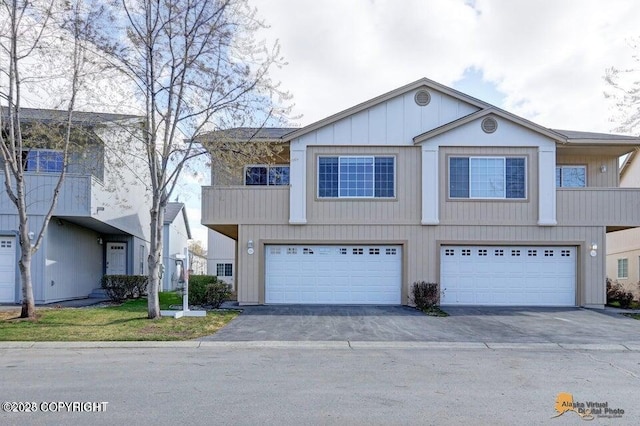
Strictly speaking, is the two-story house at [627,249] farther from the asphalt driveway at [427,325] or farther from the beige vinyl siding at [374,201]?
the beige vinyl siding at [374,201]

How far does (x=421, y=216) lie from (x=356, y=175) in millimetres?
2560

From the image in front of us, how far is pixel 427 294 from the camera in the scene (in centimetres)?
1644

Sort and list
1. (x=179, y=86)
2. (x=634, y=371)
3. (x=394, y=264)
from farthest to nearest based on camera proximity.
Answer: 1. (x=394, y=264)
2. (x=179, y=86)
3. (x=634, y=371)

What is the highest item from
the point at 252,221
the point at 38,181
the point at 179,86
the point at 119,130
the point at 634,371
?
the point at 179,86

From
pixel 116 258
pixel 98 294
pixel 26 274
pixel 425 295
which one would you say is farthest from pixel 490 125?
pixel 116 258

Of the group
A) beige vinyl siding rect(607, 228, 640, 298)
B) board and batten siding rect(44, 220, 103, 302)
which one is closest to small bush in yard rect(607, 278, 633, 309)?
beige vinyl siding rect(607, 228, 640, 298)

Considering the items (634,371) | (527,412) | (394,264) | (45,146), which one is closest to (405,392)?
(527,412)

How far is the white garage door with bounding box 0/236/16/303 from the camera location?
16.9m

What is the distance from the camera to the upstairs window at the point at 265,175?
738 inches

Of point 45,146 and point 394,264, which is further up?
point 45,146

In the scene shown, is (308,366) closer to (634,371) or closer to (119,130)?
(634,371)

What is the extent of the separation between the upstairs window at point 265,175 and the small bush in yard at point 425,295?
587 centimetres

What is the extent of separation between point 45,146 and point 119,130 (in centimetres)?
266

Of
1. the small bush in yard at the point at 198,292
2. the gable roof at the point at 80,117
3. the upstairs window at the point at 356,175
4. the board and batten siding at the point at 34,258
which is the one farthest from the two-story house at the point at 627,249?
the board and batten siding at the point at 34,258
